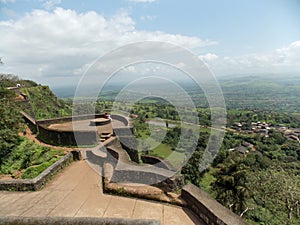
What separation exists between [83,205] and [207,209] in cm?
326

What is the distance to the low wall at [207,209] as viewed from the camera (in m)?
4.12

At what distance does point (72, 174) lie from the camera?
8508 millimetres

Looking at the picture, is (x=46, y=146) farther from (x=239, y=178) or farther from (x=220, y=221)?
(x=239, y=178)

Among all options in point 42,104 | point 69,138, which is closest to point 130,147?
point 69,138

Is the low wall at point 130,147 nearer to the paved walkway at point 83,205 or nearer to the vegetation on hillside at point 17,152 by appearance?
the paved walkway at point 83,205

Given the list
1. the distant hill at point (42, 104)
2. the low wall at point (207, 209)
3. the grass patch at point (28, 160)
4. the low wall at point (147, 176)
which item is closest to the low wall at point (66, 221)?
the low wall at point (207, 209)

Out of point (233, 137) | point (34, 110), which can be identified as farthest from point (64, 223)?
point (233, 137)

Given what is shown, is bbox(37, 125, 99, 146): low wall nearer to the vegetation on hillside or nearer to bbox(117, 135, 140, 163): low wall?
the vegetation on hillside

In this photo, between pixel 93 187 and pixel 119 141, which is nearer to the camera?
pixel 93 187

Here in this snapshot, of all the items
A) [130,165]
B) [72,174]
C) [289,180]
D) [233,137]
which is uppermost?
[130,165]

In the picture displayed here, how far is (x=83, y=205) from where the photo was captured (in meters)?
5.64

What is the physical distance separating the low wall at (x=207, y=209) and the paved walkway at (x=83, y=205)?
23cm

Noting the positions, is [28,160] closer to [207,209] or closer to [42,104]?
[207,209]

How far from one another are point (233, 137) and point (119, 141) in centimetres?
6758
